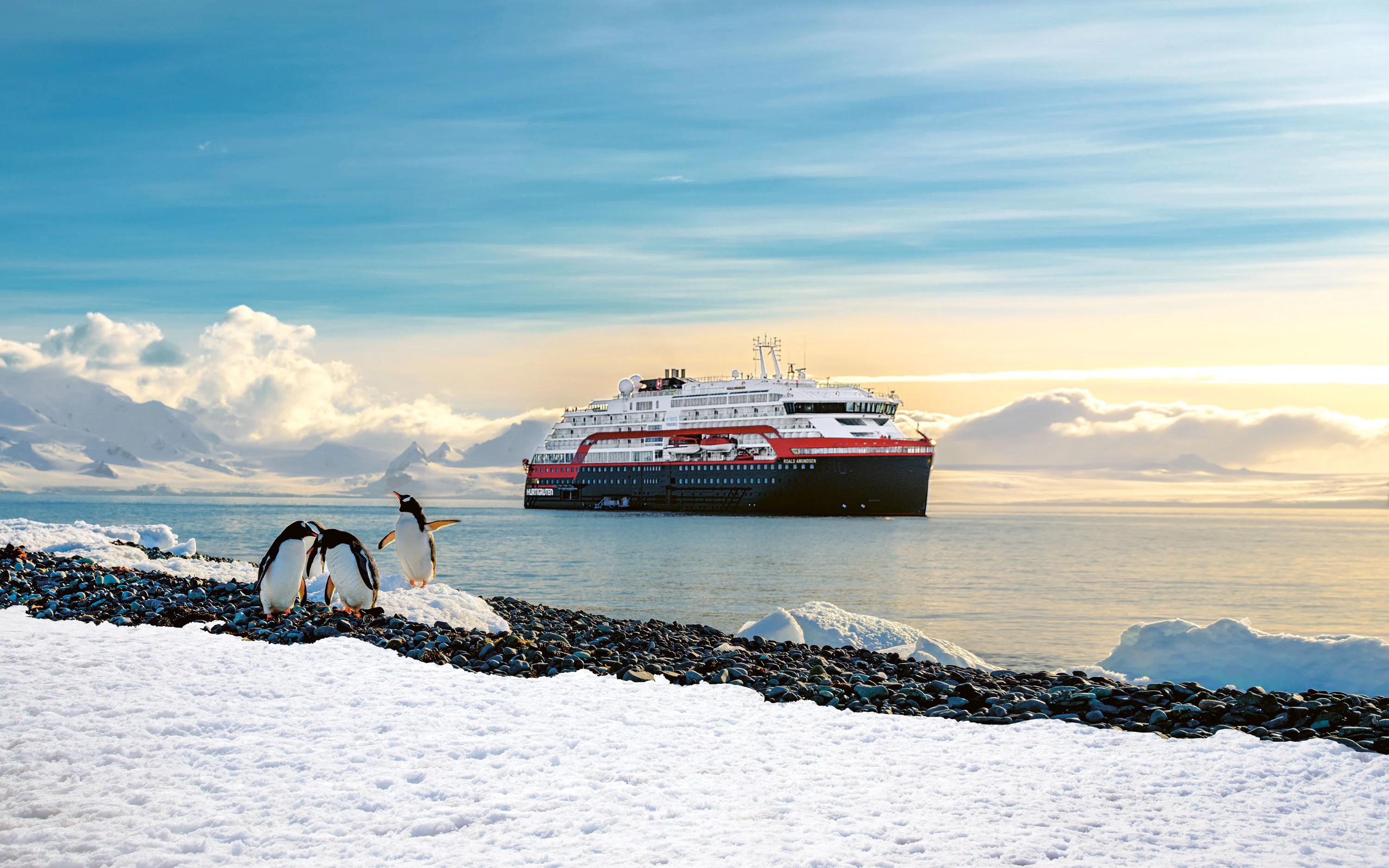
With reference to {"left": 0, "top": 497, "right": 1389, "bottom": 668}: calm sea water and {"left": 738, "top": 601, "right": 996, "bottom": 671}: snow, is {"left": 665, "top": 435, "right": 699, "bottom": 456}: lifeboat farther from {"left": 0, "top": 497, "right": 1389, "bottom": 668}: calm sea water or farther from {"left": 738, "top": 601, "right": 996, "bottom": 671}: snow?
{"left": 738, "top": 601, "right": 996, "bottom": 671}: snow

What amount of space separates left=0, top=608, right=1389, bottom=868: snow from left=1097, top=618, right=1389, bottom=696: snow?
5.19 metres

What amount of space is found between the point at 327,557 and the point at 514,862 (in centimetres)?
653

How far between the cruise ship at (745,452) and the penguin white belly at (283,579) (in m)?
50.1

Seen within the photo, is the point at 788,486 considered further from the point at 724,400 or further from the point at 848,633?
the point at 848,633

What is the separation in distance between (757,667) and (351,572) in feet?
14.4

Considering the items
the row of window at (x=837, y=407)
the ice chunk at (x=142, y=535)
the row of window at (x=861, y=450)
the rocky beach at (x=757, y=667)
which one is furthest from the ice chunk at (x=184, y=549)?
the row of window at (x=837, y=407)

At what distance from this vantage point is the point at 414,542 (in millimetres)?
11148

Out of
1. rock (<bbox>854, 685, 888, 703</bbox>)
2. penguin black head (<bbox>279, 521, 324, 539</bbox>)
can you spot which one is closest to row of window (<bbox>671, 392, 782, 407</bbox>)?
penguin black head (<bbox>279, 521, 324, 539</bbox>)

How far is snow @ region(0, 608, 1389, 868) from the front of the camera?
146 inches

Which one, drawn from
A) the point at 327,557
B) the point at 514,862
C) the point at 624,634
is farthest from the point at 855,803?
the point at 327,557

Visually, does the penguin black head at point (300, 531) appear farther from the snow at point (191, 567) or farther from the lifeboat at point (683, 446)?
the lifeboat at point (683, 446)

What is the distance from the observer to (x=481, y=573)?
26.6 m

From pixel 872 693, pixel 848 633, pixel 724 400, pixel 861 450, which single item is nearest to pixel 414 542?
pixel 848 633

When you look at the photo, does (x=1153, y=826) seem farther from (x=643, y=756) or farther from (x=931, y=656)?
(x=931, y=656)
